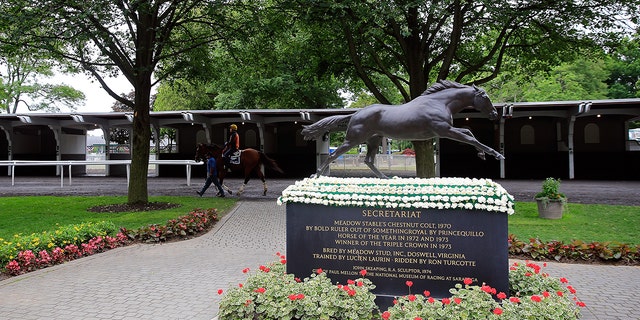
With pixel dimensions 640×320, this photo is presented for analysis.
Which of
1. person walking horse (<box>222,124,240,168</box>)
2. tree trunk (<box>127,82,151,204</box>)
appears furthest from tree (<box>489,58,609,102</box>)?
tree trunk (<box>127,82,151,204</box>)

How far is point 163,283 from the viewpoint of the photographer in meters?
6.05

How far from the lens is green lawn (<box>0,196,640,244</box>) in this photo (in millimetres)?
9242

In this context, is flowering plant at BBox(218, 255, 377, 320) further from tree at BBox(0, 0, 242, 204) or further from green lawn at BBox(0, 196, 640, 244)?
tree at BBox(0, 0, 242, 204)

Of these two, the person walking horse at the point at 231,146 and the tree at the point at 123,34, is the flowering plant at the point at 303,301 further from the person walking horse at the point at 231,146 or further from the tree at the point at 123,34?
the person walking horse at the point at 231,146

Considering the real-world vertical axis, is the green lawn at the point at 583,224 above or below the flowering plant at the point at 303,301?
below

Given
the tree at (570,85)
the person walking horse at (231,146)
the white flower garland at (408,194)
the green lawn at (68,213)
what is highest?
the tree at (570,85)

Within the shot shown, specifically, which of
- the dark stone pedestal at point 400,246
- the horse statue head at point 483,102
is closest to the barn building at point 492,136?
the horse statue head at point 483,102

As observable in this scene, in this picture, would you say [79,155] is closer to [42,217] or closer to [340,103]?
[340,103]

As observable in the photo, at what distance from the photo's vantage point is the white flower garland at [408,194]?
4.31 m

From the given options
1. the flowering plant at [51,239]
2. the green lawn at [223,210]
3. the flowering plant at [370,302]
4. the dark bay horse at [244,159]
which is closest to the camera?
the flowering plant at [370,302]

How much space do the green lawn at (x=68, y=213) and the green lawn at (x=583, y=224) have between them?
837 centimetres

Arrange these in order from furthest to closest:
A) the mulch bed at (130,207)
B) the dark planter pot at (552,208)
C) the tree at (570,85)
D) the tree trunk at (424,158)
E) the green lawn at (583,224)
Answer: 1. the tree at (570,85)
2. the mulch bed at (130,207)
3. the tree trunk at (424,158)
4. the dark planter pot at (552,208)
5. the green lawn at (583,224)

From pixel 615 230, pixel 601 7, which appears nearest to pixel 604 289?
pixel 615 230

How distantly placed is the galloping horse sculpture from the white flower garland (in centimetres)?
146
